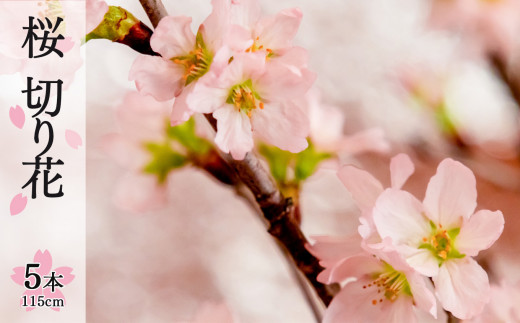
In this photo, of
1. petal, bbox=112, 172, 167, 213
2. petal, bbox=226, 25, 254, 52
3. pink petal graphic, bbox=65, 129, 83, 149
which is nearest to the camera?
petal, bbox=226, 25, 254, 52

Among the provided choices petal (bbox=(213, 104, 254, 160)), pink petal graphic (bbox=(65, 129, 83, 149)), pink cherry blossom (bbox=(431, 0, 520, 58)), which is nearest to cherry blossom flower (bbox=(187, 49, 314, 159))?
petal (bbox=(213, 104, 254, 160))

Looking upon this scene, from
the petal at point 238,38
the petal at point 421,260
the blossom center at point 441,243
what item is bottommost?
the petal at point 421,260

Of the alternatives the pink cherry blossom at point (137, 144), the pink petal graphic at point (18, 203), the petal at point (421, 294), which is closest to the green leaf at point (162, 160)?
the pink cherry blossom at point (137, 144)

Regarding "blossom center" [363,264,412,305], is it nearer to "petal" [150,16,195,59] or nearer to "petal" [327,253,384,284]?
"petal" [327,253,384,284]

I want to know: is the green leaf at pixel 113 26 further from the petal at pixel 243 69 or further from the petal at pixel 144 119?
the petal at pixel 144 119

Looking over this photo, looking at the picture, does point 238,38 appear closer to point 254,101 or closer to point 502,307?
point 254,101

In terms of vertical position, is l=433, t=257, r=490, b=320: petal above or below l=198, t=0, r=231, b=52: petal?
below

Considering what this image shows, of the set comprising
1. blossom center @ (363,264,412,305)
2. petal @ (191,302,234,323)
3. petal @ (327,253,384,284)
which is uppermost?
petal @ (327,253,384,284)
